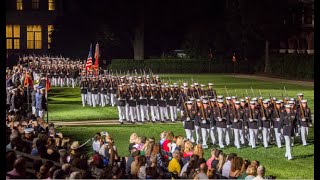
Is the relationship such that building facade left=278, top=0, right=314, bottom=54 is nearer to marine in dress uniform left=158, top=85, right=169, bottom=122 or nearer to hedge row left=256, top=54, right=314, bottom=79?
hedge row left=256, top=54, right=314, bottom=79

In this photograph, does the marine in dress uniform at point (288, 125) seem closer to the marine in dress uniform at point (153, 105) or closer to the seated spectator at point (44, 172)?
the marine in dress uniform at point (153, 105)

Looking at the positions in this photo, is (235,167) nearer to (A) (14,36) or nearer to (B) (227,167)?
(B) (227,167)

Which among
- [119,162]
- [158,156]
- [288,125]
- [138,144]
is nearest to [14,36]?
[288,125]

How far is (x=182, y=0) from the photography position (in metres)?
88.7

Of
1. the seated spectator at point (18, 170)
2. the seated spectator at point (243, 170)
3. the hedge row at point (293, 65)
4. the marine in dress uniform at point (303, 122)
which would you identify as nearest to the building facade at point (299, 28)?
the hedge row at point (293, 65)

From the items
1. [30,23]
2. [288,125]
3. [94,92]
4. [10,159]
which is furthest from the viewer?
[30,23]

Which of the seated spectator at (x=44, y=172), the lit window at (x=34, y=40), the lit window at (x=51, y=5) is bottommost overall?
the seated spectator at (x=44, y=172)

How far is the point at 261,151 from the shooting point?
2553cm

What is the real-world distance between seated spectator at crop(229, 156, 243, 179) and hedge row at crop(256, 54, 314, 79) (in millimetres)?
52352

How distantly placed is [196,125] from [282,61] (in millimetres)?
49125

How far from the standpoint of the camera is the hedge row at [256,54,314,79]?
68.6 m

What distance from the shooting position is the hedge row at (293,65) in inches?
2702

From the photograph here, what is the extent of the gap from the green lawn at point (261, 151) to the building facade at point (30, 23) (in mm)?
70294

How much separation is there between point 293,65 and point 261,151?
47.5 m
